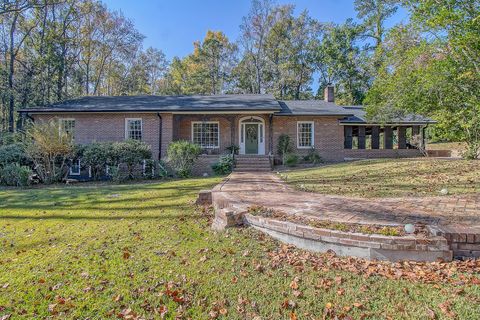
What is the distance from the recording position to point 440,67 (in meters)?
9.09

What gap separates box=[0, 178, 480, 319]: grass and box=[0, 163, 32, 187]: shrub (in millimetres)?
7232

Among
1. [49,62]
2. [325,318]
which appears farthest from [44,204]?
[49,62]

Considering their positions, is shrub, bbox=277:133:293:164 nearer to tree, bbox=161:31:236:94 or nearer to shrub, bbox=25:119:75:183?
shrub, bbox=25:119:75:183

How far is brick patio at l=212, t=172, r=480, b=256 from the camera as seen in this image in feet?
11.8

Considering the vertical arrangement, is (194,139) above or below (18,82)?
below

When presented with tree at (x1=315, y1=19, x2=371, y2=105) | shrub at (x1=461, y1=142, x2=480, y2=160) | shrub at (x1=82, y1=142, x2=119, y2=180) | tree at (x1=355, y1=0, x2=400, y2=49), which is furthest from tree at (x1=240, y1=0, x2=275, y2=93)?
shrub at (x1=461, y1=142, x2=480, y2=160)

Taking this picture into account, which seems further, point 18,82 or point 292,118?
point 18,82

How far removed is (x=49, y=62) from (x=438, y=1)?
1057 inches

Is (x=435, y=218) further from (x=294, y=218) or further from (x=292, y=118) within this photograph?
(x=292, y=118)

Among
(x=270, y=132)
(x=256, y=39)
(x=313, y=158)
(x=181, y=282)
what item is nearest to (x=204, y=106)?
(x=270, y=132)

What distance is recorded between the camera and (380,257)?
3.58 metres

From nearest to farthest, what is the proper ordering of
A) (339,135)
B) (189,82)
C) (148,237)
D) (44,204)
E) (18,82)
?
(148,237), (44,204), (339,135), (18,82), (189,82)

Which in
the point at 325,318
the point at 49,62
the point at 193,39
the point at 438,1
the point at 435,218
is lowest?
the point at 325,318

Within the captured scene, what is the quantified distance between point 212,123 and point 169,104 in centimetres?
268
